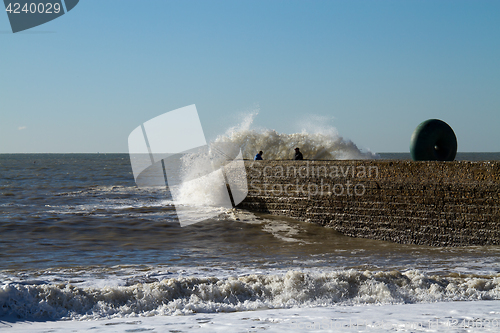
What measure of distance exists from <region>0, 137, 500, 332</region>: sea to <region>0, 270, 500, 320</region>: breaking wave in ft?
0.04

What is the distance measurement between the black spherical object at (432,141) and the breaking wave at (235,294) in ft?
14.0

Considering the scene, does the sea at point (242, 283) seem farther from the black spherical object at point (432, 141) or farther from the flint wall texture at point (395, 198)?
the black spherical object at point (432, 141)

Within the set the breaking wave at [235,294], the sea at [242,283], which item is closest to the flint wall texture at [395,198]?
the sea at [242,283]

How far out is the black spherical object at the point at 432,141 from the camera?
30.2 feet

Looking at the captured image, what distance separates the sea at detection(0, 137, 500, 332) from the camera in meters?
4.19

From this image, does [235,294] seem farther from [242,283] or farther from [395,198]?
[395,198]

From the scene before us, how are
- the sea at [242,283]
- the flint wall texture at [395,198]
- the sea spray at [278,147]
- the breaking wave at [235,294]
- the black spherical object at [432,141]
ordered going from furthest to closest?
the sea spray at [278,147], the black spherical object at [432,141], the flint wall texture at [395,198], the breaking wave at [235,294], the sea at [242,283]

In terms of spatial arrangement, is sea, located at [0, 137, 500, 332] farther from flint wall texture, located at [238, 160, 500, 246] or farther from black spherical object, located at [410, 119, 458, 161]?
black spherical object, located at [410, 119, 458, 161]

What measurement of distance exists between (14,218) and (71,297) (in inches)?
322

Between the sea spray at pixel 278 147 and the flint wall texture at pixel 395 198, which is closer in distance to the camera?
the flint wall texture at pixel 395 198

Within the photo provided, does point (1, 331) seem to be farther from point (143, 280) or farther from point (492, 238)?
point (492, 238)

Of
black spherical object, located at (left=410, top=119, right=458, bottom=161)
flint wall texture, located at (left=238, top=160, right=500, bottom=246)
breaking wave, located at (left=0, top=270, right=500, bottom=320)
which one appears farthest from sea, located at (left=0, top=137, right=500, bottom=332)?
black spherical object, located at (left=410, top=119, right=458, bottom=161)

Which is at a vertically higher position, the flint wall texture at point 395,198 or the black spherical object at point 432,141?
the black spherical object at point 432,141

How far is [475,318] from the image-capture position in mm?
4078
